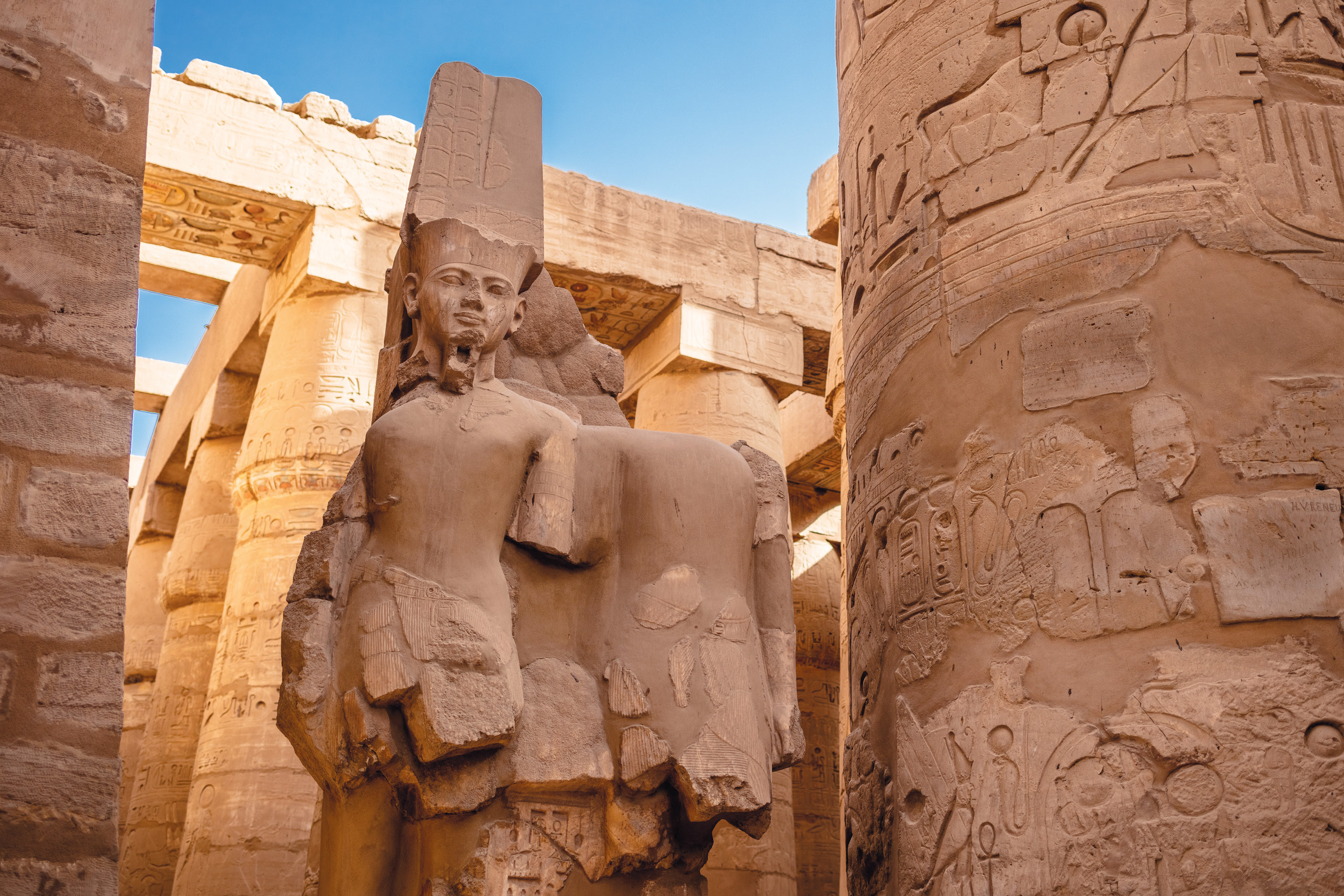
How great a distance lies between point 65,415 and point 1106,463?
7.78 feet

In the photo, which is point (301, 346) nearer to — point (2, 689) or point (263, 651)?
point (263, 651)

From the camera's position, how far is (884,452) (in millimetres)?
3697

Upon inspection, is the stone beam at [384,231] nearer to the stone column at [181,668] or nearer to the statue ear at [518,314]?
the stone column at [181,668]

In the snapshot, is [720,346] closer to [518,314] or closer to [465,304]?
[518,314]

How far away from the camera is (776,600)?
3.21 metres

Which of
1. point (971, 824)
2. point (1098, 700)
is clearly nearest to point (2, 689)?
point (971, 824)

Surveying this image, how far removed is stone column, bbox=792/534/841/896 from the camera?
1091 cm

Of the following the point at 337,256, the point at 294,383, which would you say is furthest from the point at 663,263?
the point at 294,383

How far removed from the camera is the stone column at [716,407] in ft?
29.9

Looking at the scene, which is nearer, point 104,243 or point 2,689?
point 2,689

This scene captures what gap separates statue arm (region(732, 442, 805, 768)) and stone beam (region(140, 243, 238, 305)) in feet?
27.7

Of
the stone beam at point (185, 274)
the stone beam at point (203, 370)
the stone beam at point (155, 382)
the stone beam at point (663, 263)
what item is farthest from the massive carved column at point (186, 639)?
the stone beam at point (155, 382)

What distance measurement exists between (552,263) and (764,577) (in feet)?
19.4

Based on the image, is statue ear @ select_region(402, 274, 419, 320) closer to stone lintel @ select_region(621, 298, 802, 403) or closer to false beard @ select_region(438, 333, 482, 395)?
false beard @ select_region(438, 333, 482, 395)
